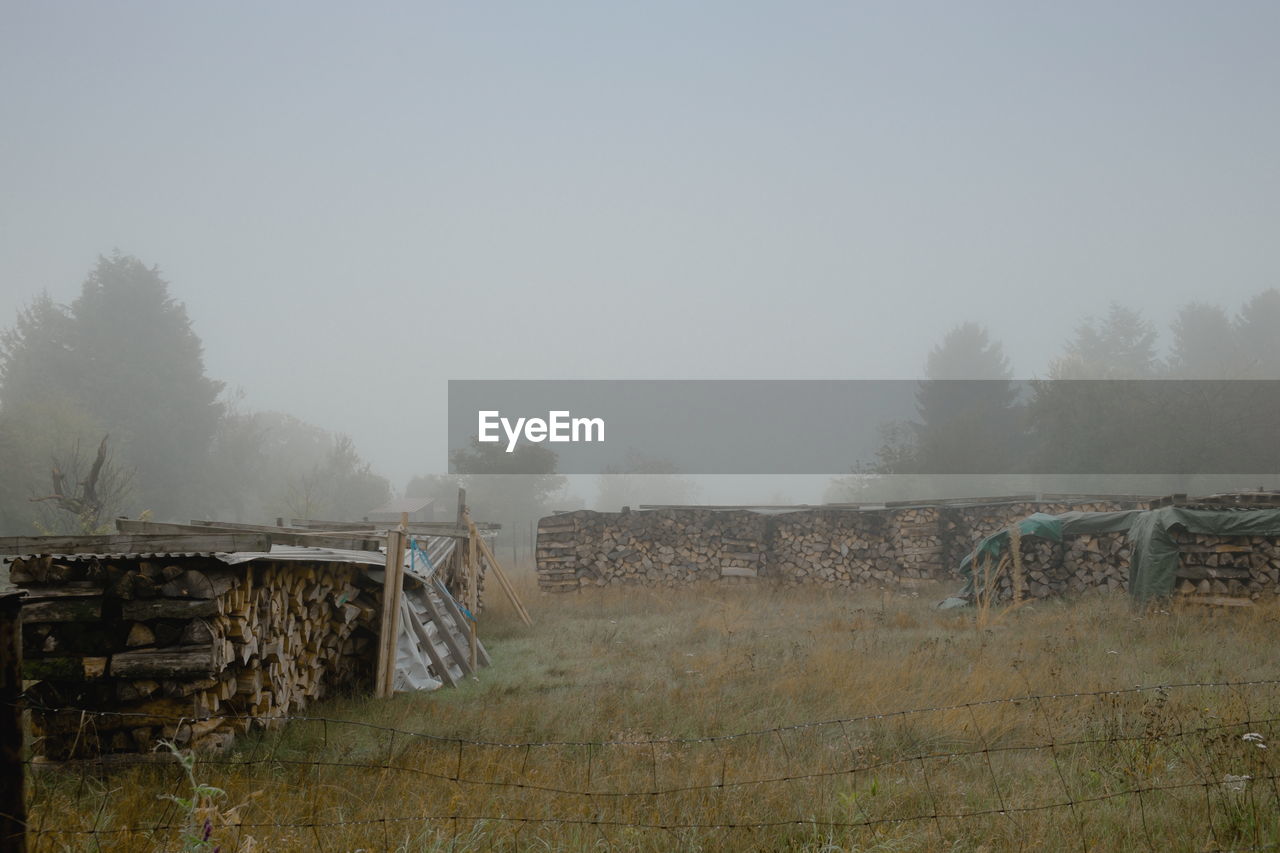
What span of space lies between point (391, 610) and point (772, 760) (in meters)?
3.65

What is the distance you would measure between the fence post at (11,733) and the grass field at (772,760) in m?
0.38

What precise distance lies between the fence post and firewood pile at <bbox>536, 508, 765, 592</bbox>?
50.4 ft

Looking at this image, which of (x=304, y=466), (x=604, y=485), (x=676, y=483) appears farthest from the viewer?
(x=676, y=483)

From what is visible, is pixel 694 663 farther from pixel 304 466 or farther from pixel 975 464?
pixel 304 466

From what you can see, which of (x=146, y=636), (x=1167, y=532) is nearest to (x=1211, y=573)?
(x=1167, y=532)

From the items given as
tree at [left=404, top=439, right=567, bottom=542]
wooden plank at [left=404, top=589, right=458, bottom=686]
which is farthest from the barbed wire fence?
tree at [left=404, top=439, right=567, bottom=542]

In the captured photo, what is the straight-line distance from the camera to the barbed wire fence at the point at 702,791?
3.67 metres

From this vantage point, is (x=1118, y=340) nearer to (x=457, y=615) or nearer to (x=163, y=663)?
(x=457, y=615)

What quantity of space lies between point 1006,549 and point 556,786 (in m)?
10.8

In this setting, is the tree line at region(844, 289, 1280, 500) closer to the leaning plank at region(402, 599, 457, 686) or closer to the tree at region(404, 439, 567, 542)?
the tree at region(404, 439, 567, 542)

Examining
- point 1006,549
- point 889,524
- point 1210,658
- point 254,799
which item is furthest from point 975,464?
point 254,799

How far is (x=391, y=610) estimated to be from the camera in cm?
707

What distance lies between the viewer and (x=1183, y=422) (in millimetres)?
28141

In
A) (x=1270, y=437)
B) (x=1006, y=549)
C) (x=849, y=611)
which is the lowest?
(x=849, y=611)
